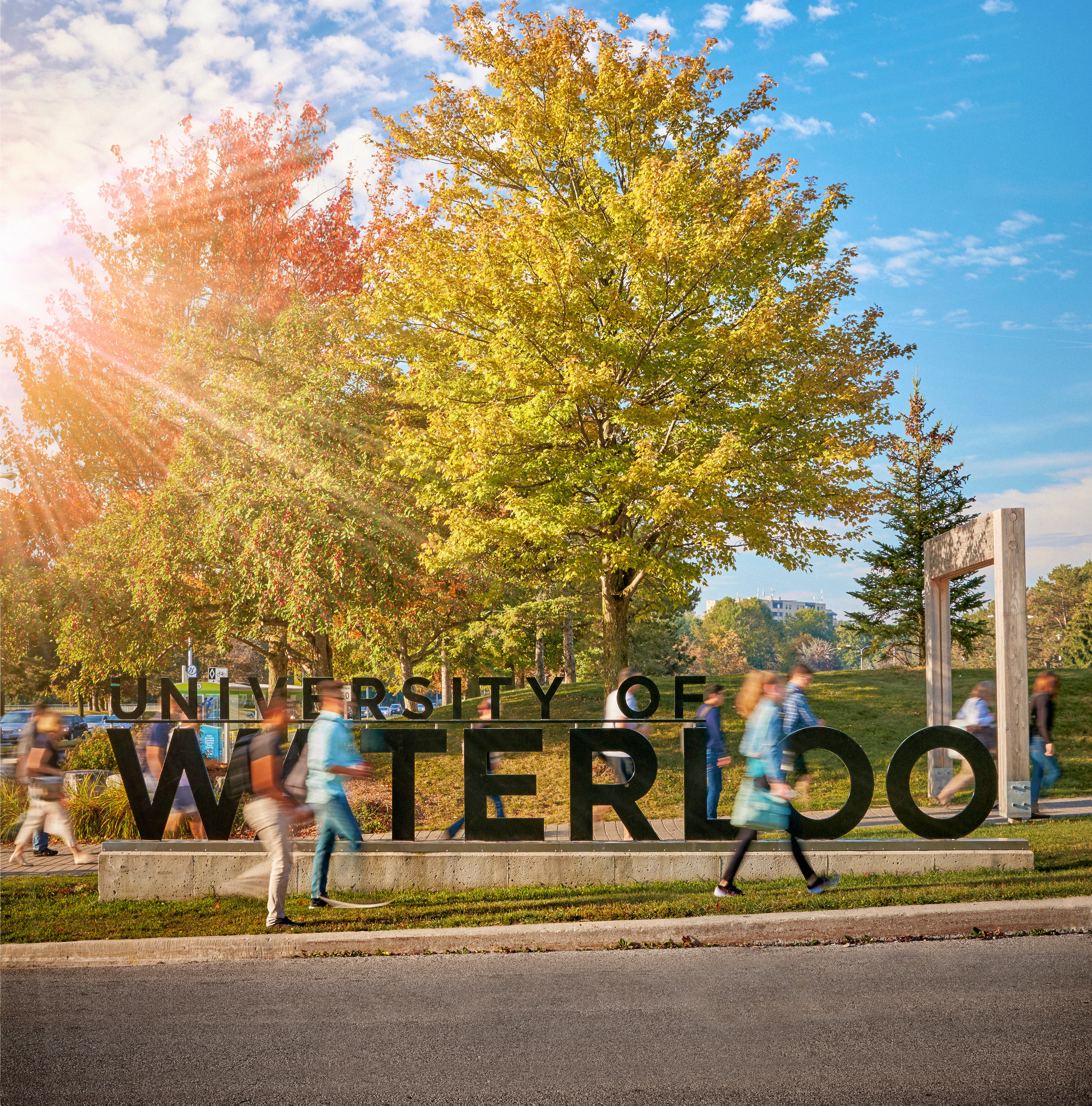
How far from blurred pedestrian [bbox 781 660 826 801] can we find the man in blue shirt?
3834 millimetres

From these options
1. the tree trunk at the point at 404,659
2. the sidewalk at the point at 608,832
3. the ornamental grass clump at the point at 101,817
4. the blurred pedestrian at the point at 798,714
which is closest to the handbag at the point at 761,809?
the blurred pedestrian at the point at 798,714

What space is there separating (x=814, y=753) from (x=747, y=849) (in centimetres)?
902

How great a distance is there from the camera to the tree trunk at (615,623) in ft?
54.3

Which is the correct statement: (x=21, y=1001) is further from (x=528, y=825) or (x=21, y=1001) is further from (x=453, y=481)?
(x=453, y=481)

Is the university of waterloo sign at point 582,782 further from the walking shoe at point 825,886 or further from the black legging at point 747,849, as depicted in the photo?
the black legging at point 747,849

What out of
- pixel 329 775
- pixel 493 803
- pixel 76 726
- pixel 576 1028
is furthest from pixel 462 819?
pixel 76 726

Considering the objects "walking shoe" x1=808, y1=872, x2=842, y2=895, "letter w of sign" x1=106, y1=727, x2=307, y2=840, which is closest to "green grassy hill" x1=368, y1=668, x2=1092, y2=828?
"letter w of sign" x1=106, y1=727, x2=307, y2=840

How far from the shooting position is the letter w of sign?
915 centimetres

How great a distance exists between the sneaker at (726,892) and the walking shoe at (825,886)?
63 cm

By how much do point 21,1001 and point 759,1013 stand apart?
15.8 ft

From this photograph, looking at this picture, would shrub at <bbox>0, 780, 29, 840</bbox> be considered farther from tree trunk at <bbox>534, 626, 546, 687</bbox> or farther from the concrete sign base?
tree trunk at <bbox>534, 626, 546, 687</bbox>

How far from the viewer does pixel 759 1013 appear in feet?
16.9

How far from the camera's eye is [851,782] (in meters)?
8.45

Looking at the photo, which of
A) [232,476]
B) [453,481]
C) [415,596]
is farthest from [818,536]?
[232,476]
